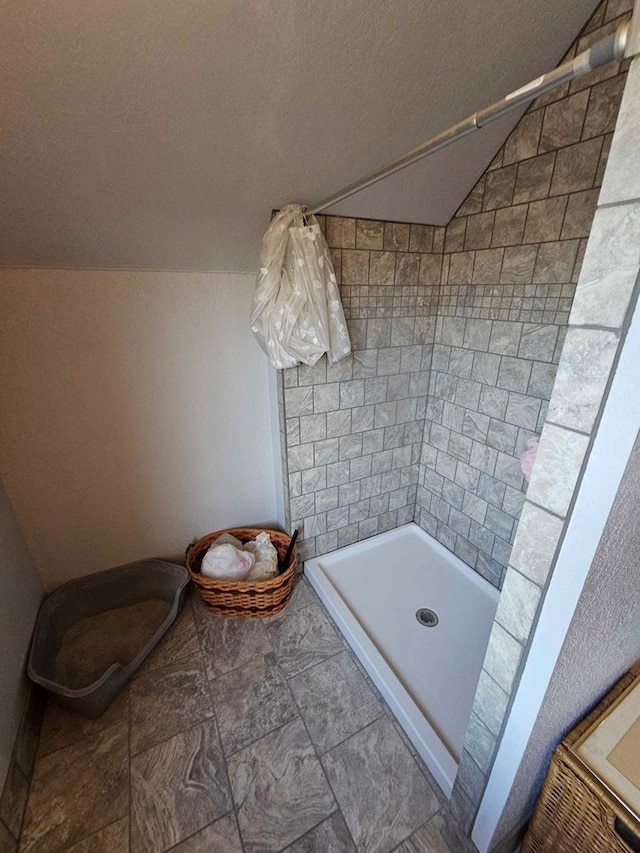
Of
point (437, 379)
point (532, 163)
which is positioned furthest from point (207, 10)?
point (437, 379)

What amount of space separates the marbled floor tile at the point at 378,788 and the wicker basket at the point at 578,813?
29cm

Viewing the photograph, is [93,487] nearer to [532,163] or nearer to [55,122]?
[55,122]

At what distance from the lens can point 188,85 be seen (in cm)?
80

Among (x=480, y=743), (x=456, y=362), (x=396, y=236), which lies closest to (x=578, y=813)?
(x=480, y=743)

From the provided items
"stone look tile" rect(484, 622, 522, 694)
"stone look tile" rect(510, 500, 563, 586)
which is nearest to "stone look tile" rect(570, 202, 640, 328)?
"stone look tile" rect(510, 500, 563, 586)

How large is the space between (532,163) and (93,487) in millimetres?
2022

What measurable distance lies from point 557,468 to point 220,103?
1.08 m

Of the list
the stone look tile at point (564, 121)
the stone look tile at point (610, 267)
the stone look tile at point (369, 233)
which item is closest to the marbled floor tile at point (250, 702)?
the stone look tile at point (610, 267)

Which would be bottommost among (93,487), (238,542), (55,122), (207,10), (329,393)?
(238,542)

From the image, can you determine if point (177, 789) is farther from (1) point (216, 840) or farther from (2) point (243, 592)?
(2) point (243, 592)

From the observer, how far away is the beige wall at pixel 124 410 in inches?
49.1

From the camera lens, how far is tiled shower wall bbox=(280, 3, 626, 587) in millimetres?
1132

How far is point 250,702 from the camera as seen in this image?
48.6 inches

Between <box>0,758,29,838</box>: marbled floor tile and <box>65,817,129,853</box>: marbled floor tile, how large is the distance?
6.4 inches
